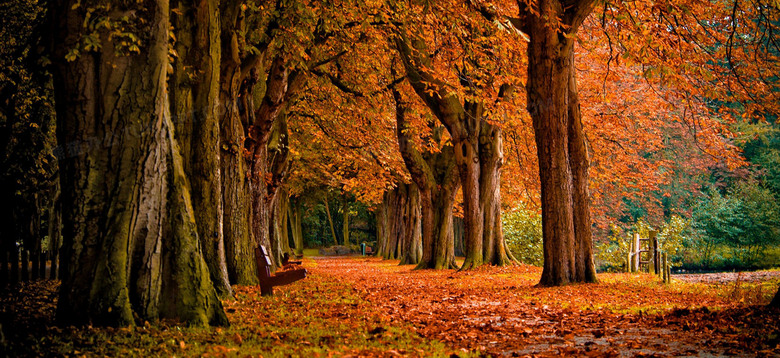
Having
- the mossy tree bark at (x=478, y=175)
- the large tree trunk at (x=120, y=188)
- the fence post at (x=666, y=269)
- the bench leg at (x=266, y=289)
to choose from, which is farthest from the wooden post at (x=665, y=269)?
the large tree trunk at (x=120, y=188)

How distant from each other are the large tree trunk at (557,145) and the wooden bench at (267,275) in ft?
18.6

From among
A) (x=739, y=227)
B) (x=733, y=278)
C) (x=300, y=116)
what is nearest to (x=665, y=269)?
(x=733, y=278)

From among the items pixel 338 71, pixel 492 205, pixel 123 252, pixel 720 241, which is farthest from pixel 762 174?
pixel 123 252

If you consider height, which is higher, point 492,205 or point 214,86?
point 214,86

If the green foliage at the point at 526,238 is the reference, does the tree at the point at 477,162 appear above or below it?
above

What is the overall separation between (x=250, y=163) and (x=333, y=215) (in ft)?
174

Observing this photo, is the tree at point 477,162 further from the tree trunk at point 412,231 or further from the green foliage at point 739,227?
the green foliage at point 739,227

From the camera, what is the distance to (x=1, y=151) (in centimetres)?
1302

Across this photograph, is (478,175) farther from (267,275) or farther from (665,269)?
(267,275)

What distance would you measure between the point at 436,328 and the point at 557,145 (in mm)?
6838

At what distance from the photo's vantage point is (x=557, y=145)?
12648 millimetres

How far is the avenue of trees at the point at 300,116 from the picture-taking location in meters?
5.71

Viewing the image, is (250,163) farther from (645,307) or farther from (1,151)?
(645,307)

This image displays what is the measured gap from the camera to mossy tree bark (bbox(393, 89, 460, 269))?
22078mm
